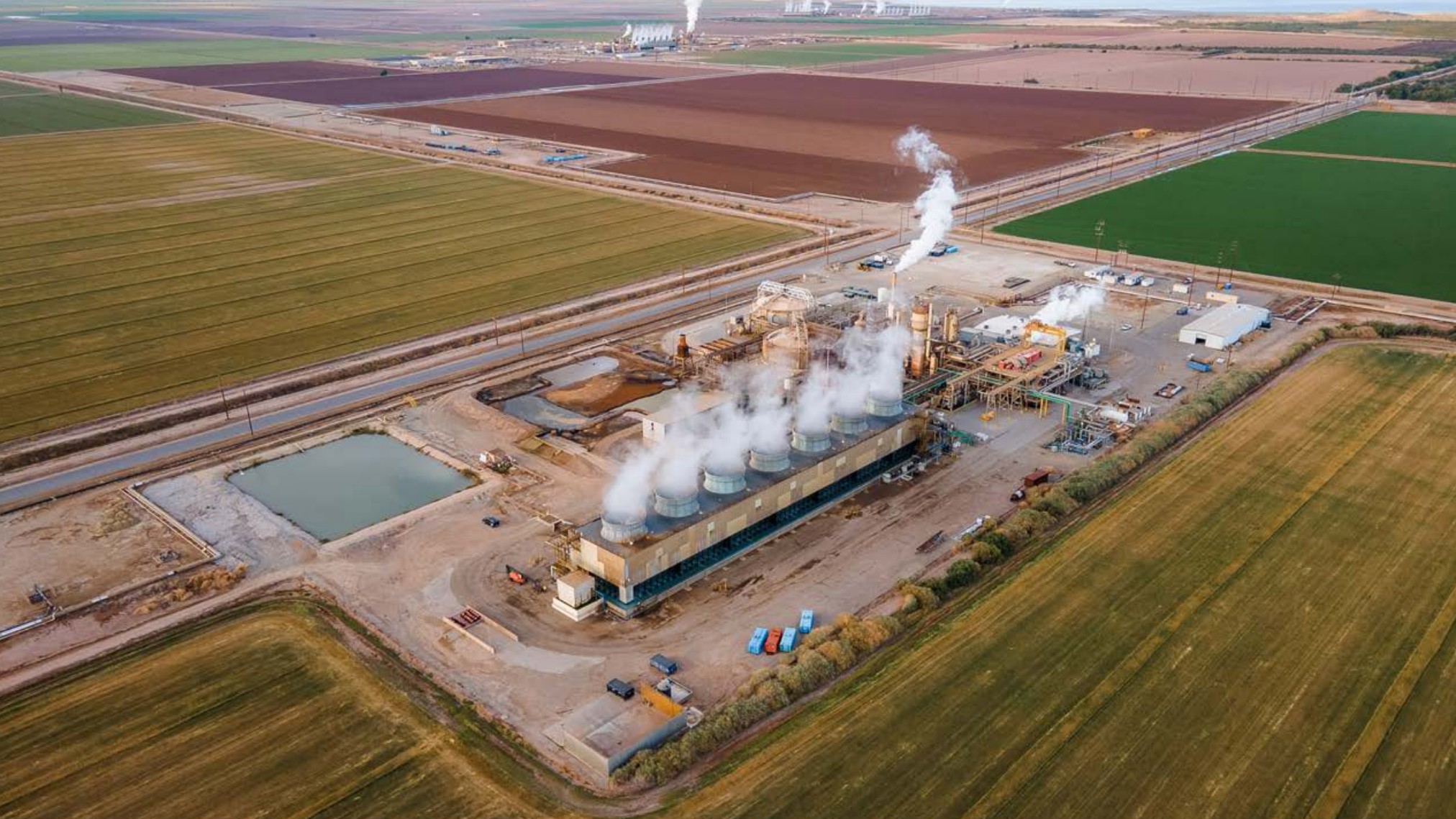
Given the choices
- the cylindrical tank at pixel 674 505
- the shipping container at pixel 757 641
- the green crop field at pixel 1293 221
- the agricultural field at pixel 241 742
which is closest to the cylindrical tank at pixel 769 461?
the cylindrical tank at pixel 674 505

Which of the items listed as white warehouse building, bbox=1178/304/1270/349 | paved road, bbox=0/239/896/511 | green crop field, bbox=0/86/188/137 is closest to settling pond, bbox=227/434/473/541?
paved road, bbox=0/239/896/511

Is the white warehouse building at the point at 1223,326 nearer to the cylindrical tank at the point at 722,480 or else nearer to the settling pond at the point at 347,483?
the cylindrical tank at the point at 722,480

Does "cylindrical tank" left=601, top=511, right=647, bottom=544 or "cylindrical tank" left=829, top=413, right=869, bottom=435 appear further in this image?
"cylindrical tank" left=829, top=413, right=869, bottom=435

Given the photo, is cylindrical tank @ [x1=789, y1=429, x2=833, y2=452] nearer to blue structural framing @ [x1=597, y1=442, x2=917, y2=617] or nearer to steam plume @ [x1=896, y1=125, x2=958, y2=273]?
blue structural framing @ [x1=597, y1=442, x2=917, y2=617]

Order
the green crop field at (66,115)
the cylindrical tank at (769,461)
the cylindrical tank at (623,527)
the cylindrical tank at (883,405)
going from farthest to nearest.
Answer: the green crop field at (66,115)
the cylindrical tank at (883,405)
the cylindrical tank at (769,461)
the cylindrical tank at (623,527)

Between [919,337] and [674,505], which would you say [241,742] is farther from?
[919,337]
